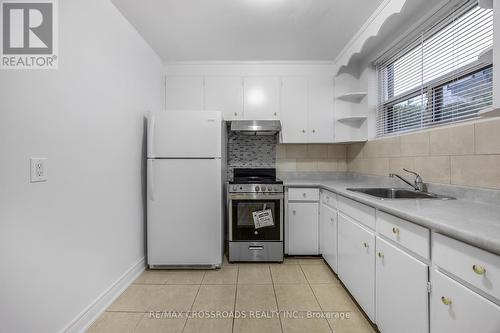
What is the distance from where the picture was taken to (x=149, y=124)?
243 centimetres

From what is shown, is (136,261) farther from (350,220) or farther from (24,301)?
(350,220)

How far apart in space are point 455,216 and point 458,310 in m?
0.39

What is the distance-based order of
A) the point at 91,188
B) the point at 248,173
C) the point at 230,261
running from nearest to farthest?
the point at 91,188 < the point at 230,261 < the point at 248,173

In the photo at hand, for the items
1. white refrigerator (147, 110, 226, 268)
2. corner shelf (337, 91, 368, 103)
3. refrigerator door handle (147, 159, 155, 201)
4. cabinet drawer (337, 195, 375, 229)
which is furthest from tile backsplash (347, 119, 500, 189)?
refrigerator door handle (147, 159, 155, 201)

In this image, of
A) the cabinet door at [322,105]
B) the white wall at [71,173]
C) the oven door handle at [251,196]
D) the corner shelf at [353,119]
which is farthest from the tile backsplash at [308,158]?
the white wall at [71,173]

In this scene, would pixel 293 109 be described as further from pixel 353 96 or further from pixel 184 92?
pixel 184 92

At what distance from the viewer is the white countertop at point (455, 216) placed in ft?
2.76

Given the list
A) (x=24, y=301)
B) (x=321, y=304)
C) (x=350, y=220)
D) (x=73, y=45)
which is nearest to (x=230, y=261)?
(x=321, y=304)

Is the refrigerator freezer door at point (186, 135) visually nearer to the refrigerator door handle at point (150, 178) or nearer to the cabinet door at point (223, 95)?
the refrigerator door handle at point (150, 178)

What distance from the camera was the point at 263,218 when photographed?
2.69m

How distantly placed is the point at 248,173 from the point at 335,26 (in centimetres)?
192

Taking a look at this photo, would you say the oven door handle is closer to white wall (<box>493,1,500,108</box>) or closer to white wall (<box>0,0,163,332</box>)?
white wall (<box>0,0,163,332</box>)
